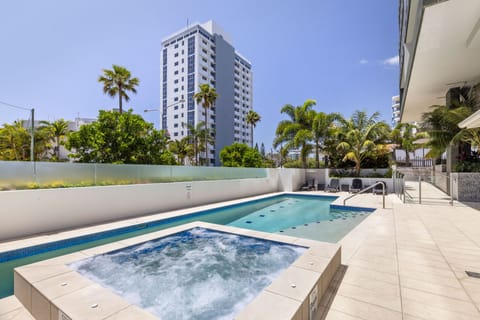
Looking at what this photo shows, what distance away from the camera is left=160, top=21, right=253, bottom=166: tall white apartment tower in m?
51.1

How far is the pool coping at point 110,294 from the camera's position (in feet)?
7.80

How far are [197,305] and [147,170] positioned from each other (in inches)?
277

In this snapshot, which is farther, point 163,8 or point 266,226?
point 163,8

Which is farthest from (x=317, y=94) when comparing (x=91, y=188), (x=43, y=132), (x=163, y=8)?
(x=43, y=132)

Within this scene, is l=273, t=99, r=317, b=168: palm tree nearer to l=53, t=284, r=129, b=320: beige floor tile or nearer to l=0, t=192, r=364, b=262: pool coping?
l=0, t=192, r=364, b=262: pool coping

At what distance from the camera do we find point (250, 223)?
9016mm

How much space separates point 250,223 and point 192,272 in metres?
4.87

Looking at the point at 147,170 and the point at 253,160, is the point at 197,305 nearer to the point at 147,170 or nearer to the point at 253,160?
the point at 147,170

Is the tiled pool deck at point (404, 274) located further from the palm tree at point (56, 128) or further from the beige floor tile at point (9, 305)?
the palm tree at point (56, 128)

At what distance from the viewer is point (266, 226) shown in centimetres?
863

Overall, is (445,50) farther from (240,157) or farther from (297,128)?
(240,157)

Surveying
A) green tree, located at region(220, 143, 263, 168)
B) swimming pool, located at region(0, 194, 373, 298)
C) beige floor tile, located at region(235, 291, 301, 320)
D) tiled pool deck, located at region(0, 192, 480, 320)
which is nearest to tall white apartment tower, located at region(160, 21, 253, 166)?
green tree, located at region(220, 143, 263, 168)

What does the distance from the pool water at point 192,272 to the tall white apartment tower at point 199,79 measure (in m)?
44.3

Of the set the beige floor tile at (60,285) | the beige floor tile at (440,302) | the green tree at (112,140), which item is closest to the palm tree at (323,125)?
the green tree at (112,140)
